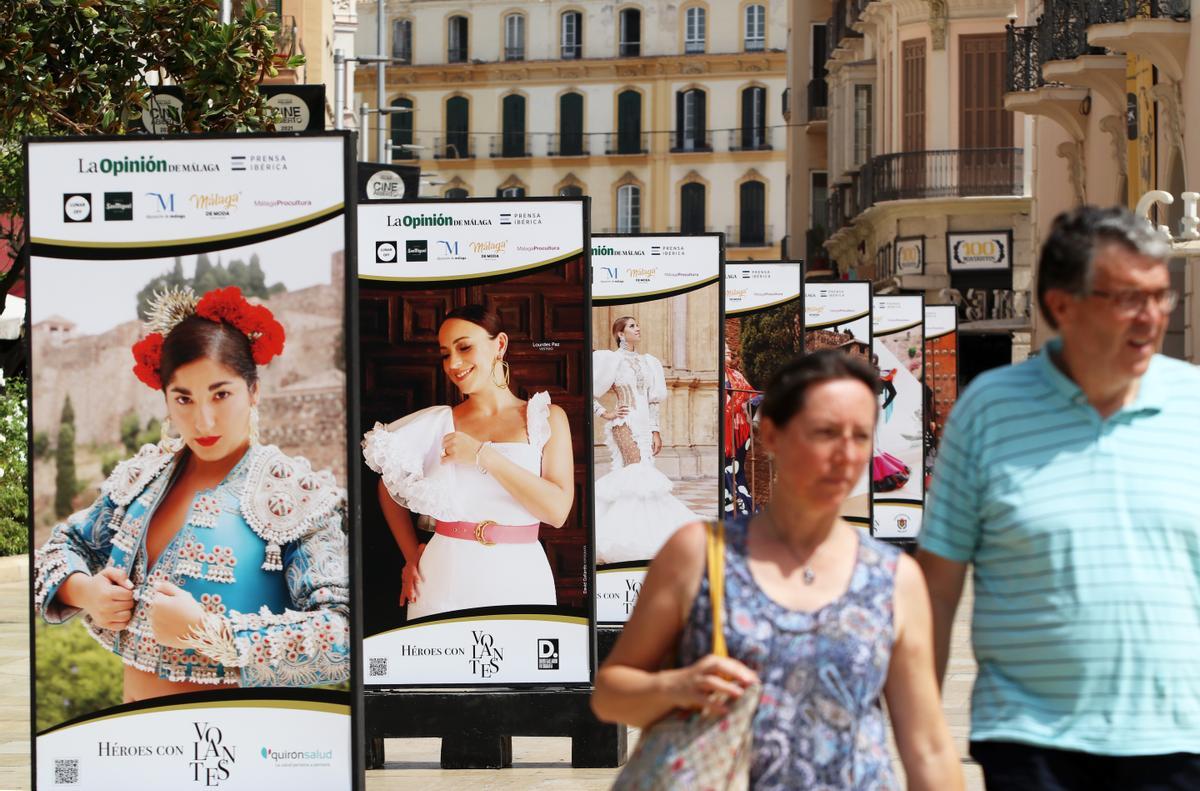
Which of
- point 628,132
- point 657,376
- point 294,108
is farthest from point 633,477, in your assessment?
point 628,132

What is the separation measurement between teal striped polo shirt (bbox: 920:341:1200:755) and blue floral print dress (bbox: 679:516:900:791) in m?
0.45

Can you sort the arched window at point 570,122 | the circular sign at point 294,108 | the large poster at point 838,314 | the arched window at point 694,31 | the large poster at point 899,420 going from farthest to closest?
the arched window at point 570,122, the arched window at point 694,31, the large poster at point 899,420, the large poster at point 838,314, the circular sign at point 294,108

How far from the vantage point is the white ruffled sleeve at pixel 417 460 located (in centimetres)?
973

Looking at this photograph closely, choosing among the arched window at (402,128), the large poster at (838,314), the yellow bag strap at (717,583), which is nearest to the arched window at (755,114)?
the arched window at (402,128)

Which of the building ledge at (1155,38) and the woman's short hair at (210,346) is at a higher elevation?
the building ledge at (1155,38)

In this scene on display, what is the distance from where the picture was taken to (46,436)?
7320mm

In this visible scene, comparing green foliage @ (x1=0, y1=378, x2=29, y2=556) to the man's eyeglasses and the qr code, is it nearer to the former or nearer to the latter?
the qr code

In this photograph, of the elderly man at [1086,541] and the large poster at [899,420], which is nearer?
the elderly man at [1086,541]

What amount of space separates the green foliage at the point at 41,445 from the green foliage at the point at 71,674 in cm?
53

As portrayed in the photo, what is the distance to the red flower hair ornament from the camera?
7117 mm

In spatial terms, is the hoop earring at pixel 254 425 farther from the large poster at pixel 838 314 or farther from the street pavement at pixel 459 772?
the large poster at pixel 838 314

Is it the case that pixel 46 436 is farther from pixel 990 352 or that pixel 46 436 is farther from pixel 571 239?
pixel 990 352

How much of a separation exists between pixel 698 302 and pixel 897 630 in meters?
9.19

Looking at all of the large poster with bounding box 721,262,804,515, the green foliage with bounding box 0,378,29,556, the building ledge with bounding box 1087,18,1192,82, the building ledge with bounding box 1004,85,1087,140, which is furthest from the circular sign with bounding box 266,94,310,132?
the building ledge with bounding box 1004,85,1087,140
